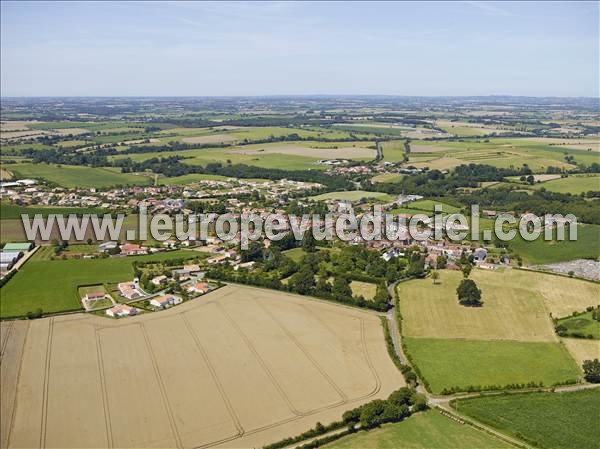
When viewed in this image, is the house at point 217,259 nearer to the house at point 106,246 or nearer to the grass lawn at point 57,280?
the grass lawn at point 57,280

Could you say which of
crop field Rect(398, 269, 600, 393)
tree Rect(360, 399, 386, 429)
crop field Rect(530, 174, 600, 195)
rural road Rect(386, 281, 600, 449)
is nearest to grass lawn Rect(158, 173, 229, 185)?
crop field Rect(530, 174, 600, 195)

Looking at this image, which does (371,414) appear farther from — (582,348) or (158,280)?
(158,280)

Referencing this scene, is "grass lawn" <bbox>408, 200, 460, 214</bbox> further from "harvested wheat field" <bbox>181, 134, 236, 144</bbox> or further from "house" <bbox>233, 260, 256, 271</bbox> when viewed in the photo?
"harvested wheat field" <bbox>181, 134, 236, 144</bbox>

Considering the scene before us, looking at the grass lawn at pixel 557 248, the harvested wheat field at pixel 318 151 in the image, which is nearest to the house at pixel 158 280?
the grass lawn at pixel 557 248

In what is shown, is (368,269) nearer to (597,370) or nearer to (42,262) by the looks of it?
(597,370)

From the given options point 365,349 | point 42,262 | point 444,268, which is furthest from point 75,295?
point 444,268
